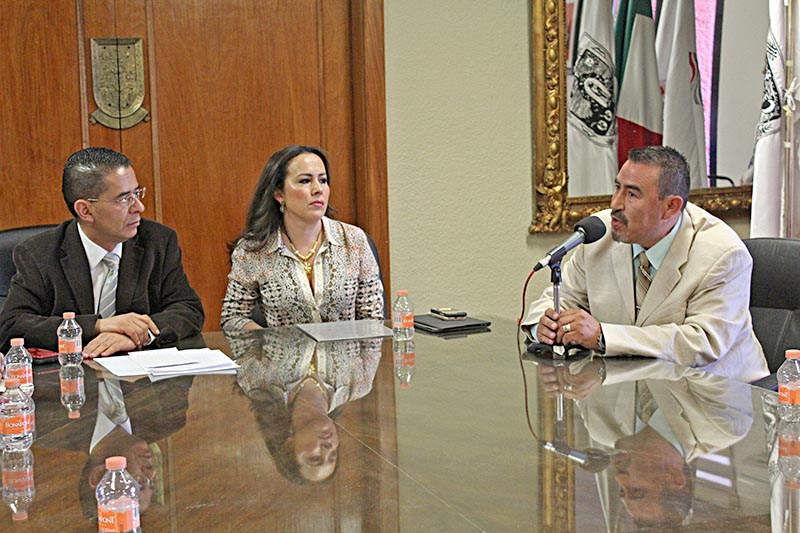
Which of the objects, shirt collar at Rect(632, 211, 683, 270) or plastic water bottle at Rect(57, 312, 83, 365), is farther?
shirt collar at Rect(632, 211, 683, 270)

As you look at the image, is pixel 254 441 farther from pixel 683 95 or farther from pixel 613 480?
pixel 683 95

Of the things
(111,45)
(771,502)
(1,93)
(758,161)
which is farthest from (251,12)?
(771,502)

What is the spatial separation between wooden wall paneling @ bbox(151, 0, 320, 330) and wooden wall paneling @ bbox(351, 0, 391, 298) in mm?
181

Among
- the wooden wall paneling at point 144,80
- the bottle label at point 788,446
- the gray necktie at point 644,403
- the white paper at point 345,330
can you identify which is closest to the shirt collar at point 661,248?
the gray necktie at point 644,403

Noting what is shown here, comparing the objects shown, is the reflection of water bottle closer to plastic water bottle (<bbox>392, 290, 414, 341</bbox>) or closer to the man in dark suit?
plastic water bottle (<bbox>392, 290, 414, 341</bbox>)

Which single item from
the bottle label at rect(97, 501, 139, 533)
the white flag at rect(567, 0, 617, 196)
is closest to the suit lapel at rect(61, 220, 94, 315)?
the bottle label at rect(97, 501, 139, 533)

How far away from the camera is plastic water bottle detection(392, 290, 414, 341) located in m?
2.88

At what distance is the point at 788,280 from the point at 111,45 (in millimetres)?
2669

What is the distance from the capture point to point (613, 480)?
1.52 metres

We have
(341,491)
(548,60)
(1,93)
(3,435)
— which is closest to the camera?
(341,491)

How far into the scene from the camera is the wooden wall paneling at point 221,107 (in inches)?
152

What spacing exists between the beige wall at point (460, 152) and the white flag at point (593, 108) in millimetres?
224

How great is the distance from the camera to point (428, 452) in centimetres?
172

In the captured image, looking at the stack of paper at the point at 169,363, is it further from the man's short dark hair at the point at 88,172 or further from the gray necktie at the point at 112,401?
the man's short dark hair at the point at 88,172
